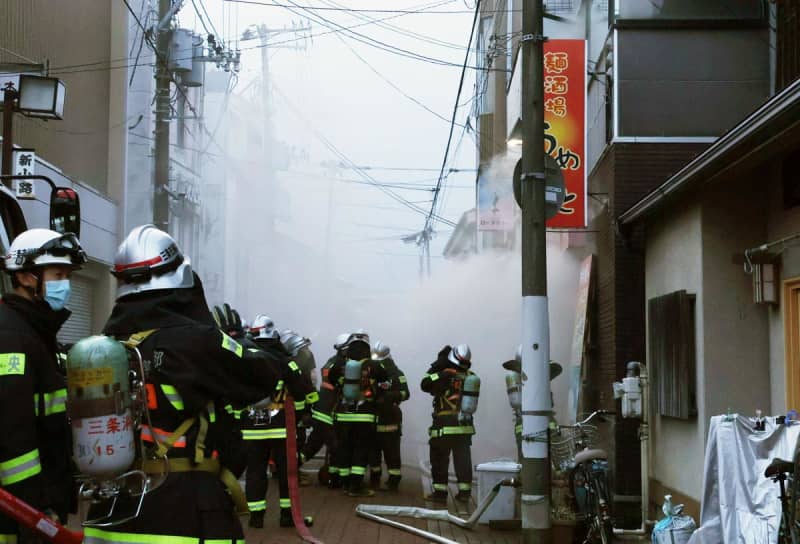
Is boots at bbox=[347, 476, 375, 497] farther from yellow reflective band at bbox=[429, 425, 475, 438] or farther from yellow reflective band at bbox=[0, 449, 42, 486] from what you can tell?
yellow reflective band at bbox=[0, 449, 42, 486]

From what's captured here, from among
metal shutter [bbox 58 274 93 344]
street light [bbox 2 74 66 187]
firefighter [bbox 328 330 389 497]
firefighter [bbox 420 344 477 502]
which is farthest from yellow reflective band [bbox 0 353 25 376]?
metal shutter [bbox 58 274 93 344]

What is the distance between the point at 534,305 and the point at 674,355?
2.35m

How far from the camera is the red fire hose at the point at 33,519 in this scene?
13.0ft

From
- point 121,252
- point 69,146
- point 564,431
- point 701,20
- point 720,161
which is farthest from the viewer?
point 69,146

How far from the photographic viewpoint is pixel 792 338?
8531 mm

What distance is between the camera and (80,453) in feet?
12.8

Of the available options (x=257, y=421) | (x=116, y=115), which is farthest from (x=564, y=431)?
(x=116, y=115)

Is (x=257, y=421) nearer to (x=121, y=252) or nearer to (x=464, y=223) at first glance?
(x=121, y=252)

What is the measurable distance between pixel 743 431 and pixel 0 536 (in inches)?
195

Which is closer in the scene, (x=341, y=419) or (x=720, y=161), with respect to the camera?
(x=720, y=161)

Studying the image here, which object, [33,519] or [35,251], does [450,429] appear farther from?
[33,519]

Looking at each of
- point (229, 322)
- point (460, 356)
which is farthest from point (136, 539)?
point (460, 356)

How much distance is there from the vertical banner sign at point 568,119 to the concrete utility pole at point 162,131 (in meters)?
12.6

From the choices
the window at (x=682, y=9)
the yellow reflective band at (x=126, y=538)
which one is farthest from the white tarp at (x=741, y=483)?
the window at (x=682, y=9)
